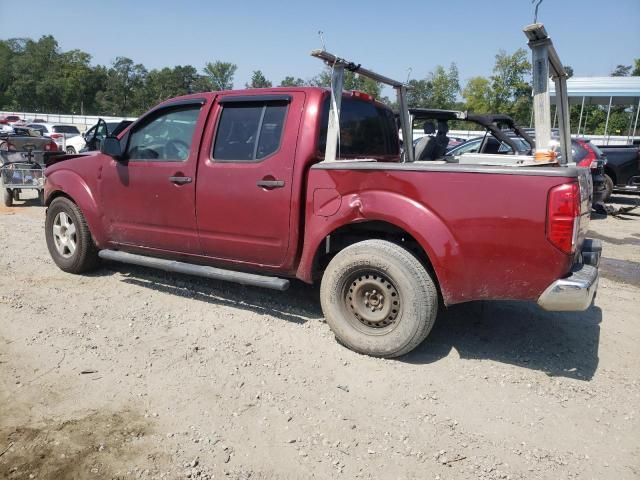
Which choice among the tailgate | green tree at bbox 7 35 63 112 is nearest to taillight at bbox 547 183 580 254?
the tailgate

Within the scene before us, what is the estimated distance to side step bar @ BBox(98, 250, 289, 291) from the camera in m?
4.11

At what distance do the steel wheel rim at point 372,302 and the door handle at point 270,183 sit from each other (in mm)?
912

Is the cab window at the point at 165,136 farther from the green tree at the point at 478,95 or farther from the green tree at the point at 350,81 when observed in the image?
the green tree at the point at 478,95

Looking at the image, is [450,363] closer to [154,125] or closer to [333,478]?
[333,478]

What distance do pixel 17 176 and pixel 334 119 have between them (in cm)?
882

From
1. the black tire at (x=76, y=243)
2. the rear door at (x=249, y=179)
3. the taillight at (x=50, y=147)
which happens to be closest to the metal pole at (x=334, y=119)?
the rear door at (x=249, y=179)

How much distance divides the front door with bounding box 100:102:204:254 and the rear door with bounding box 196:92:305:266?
167mm

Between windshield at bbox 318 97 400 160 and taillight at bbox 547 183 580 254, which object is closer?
taillight at bbox 547 183 580 254

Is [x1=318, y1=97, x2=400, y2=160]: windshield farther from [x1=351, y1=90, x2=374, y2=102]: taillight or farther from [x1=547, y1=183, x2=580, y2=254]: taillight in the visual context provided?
[x1=547, y1=183, x2=580, y2=254]: taillight

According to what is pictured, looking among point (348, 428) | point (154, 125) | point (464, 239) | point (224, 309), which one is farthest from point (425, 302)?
point (154, 125)

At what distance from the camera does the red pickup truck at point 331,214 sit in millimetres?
3182

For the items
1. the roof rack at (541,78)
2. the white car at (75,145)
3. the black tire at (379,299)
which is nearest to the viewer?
the roof rack at (541,78)

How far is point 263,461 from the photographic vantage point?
8.53 feet

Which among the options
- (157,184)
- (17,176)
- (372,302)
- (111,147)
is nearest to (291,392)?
(372,302)
